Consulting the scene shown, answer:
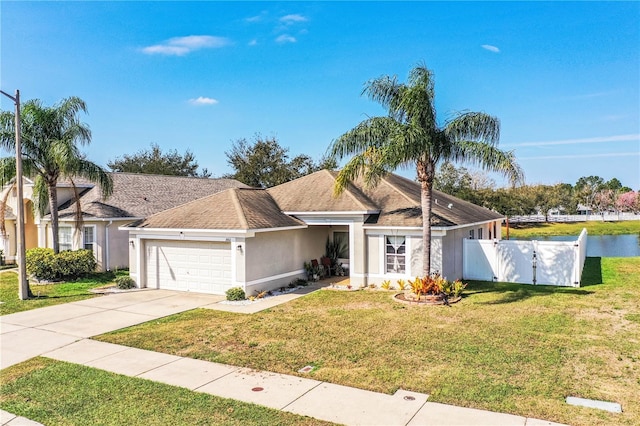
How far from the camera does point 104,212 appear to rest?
21.4 m

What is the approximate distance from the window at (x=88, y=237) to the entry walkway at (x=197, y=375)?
26.7 feet

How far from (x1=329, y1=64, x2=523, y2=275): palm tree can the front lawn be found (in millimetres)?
3212

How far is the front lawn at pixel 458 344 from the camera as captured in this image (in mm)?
7062

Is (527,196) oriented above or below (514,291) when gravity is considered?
above

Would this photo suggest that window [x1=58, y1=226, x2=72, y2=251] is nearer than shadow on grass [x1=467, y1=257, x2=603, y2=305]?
No

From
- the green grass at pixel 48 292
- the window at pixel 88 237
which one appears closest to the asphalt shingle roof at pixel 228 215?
the green grass at pixel 48 292

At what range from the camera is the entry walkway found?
6277 millimetres

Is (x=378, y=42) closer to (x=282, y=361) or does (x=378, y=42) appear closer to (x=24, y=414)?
(x=282, y=361)

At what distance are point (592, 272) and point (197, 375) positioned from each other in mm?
18567

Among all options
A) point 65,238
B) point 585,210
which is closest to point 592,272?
point 65,238

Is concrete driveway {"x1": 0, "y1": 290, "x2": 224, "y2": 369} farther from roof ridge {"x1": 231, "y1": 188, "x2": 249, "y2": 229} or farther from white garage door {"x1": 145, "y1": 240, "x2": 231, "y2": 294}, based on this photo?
roof ridge {"x1": 231, "y1": 188, "x2": 249, "y2": 229}

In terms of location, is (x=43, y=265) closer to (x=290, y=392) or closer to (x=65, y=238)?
(x=65, y=238)

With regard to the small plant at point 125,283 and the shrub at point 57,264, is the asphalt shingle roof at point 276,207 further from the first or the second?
the shrub at point 57,264

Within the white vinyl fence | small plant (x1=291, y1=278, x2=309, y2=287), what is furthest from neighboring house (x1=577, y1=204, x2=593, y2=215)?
small plant (x1=291, y1=278, x2=309, y2=287)
